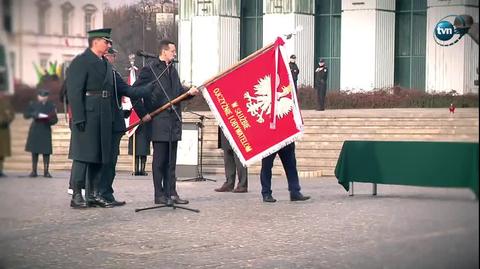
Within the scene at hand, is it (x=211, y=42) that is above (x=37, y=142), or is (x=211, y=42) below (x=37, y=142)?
above

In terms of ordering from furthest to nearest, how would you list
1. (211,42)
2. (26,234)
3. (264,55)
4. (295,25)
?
1. (264,55)
2. (26,234)
3. (211,42)
4. (295,25)

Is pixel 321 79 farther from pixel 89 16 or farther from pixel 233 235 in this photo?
pixel 233 235

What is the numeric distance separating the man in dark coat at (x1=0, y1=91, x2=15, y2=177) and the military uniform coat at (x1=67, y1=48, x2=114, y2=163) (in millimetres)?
110

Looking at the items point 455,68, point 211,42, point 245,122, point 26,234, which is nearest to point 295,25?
point 211,42

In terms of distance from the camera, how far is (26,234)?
191 centimetres

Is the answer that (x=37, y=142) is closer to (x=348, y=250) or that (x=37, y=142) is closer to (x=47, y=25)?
(x=47, y=25)

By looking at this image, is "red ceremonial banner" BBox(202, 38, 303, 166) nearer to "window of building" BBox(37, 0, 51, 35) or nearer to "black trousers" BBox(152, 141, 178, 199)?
"window of building" BBox(37, 0, 51, 35)

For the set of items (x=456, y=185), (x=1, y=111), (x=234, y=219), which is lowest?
(x=234, y=219)

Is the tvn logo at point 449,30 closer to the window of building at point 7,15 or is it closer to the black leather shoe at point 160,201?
the window of building at point 7,15

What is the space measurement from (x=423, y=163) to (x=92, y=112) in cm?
100

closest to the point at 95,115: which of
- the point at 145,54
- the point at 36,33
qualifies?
the point at 145,54

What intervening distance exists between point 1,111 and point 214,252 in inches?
119

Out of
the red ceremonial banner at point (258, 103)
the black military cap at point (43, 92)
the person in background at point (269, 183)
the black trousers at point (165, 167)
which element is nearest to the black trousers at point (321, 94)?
the red ceremonial banner at point (258, 103)

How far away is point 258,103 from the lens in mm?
2555
